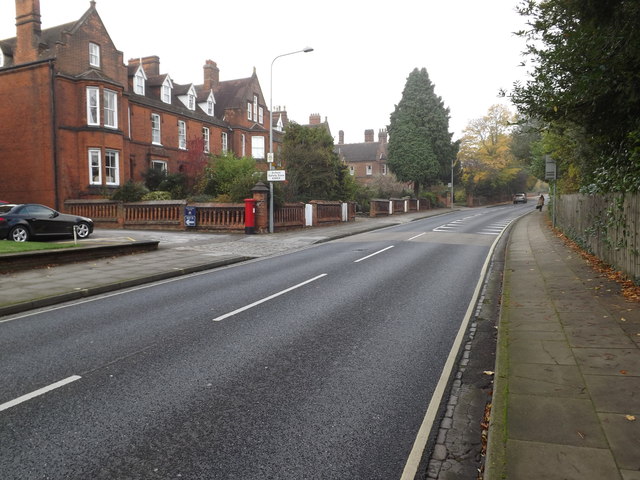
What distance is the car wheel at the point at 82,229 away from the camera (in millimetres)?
19161

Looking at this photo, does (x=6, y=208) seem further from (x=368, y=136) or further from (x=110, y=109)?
(x=368, y=136)

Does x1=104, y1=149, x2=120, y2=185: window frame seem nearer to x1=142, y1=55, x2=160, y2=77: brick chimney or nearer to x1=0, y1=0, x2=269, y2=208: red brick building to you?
x1=0, y1=0, x2=269, y2=208: red brick building

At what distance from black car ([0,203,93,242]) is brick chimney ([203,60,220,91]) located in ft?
105

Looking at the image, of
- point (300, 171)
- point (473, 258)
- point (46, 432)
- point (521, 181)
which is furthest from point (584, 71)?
point (521, 181)

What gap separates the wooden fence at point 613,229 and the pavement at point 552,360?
58 centimetres

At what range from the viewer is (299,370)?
5.13 meters

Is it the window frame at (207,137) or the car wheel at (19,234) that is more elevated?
the window frame at (207,137)

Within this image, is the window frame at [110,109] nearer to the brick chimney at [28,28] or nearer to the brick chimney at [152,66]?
the brick chimney at [28,28]

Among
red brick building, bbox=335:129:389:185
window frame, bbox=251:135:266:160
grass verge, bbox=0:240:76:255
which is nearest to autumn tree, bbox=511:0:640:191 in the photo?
grass verge, bbox=0:240:76:255

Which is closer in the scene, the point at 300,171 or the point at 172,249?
the point at 172,249

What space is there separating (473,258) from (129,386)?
39.8ft

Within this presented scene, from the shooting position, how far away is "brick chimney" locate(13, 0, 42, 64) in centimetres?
Answer: 2964

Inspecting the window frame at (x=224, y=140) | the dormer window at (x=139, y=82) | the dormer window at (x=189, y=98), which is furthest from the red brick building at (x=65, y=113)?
the window frame at (x=224, y=140)

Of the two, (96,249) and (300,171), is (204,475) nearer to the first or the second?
(96,249)
